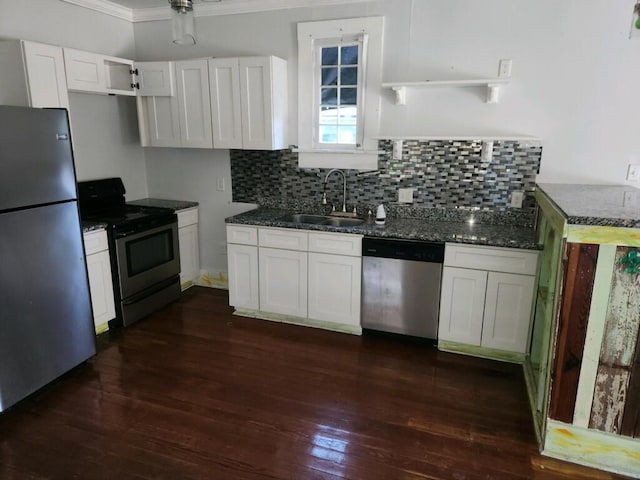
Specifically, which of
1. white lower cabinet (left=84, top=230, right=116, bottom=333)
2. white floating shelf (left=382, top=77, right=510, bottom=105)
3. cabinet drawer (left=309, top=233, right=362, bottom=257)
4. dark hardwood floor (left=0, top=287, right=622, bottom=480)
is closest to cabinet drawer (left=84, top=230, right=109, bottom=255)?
white lower cabinet (left=84, top=230, right=116, bottom=333)

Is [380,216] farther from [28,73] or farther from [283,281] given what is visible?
[28,73]

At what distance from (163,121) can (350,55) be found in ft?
5.50

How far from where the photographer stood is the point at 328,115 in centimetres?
350

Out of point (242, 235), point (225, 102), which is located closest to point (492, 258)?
point (242, 235)

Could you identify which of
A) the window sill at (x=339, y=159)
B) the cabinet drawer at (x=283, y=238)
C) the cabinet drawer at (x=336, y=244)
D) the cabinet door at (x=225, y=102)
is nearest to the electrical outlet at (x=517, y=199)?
the window sill at (x=339, y=159)

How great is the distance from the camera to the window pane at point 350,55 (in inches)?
131

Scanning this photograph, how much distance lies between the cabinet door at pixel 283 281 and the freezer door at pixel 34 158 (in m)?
1.44

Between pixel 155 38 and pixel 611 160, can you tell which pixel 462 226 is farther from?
pixel 155 38

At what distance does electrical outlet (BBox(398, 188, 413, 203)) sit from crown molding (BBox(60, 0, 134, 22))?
288 centimetres

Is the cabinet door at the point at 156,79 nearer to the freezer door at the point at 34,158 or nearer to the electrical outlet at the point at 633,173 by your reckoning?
the freezer door at the point at 34,158

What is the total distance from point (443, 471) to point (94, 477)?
1.59m

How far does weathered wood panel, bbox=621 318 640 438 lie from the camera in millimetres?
1875

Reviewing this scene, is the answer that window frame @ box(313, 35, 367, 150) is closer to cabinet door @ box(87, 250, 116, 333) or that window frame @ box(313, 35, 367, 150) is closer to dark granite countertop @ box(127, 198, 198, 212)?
dark granite countertop @ box(127, 198, 198, 212)

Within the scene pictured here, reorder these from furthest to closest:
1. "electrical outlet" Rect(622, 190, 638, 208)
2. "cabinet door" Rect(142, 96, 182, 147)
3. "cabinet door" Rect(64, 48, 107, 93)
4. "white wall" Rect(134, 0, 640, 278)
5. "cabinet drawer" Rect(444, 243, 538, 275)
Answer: "cabinet door" Rect(142, 96, 182, 147), "cabinet door" Rect(64, 48, 107, 93), "white wall" Rect(134, 0, 640, 278), "cabinet drawer" Rect(444, 243, 538, 275), "electrical outlet" Rect(622, 190, 638, 208)
